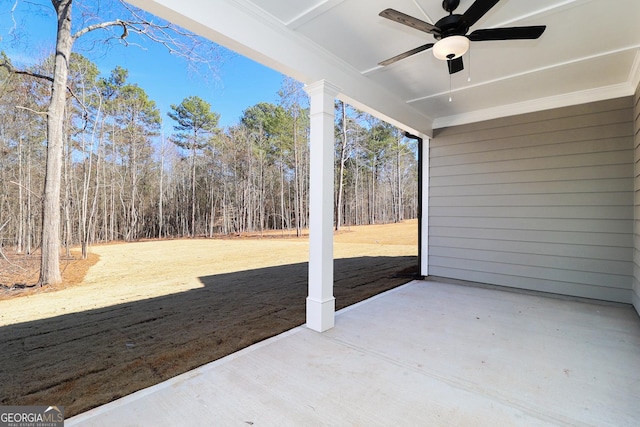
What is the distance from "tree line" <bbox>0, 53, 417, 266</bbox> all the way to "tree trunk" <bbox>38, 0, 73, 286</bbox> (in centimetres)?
283

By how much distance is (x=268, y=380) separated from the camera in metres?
1.85

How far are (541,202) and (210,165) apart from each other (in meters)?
14.3

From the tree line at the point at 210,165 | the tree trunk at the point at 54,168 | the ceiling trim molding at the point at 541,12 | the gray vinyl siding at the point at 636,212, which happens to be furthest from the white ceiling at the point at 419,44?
the tree line at the point at 210,165

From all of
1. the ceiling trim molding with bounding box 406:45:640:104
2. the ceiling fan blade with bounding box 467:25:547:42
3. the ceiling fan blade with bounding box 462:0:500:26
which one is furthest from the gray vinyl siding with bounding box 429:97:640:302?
the ceiling fan blade with bounding box 462:0:500:26

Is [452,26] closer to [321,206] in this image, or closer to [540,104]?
[321,206]

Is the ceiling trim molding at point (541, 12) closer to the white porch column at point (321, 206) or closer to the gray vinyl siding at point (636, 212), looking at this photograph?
the white porch column at point (321, 206)

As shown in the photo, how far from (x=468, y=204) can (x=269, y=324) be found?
11.7 feet

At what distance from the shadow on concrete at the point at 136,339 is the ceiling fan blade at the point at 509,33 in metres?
2.93

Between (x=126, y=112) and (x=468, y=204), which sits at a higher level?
(x=126, y=112)

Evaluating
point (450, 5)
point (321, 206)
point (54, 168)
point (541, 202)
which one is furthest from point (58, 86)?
point (541, 202)

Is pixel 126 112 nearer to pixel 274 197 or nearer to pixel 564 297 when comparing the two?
pixel 274 197

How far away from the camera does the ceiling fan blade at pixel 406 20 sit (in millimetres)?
1773

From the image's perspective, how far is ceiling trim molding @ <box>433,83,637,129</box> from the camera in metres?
3.44

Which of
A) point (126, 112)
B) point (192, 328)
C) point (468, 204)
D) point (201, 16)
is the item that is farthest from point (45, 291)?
point (126, 112)
